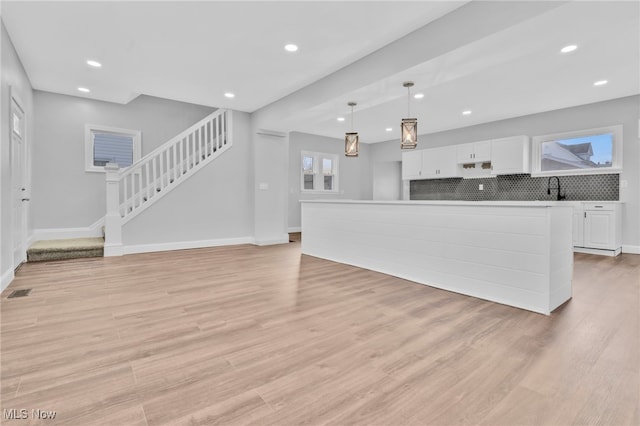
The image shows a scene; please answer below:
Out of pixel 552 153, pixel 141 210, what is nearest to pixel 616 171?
pixel 552 153

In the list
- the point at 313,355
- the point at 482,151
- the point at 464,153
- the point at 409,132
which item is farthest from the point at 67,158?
the point at 482,151

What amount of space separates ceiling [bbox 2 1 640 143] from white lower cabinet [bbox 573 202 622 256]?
6.36 ft

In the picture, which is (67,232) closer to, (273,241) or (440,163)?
(273,241)

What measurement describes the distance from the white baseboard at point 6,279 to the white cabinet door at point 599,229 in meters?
8.33

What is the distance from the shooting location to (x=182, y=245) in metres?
6.03

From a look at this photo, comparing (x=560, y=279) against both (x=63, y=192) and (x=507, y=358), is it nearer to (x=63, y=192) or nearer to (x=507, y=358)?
(x=507, y=358)

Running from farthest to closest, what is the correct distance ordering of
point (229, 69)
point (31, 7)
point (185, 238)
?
point (185, 238) → point (229, 69) → point (31, 7)

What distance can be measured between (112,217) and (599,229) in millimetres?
8262

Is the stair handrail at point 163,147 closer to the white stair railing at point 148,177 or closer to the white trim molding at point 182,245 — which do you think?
the white stair railing at point 148,177

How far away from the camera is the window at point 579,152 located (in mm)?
5633

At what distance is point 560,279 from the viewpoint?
9.29 ft

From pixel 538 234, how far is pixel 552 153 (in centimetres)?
481

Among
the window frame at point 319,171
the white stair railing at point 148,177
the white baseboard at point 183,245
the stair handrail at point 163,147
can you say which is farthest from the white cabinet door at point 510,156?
the stair handrail at point 163,147

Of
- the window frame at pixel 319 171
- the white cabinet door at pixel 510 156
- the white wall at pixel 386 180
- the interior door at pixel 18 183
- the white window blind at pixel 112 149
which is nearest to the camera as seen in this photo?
the interior door at pixel 18 183
